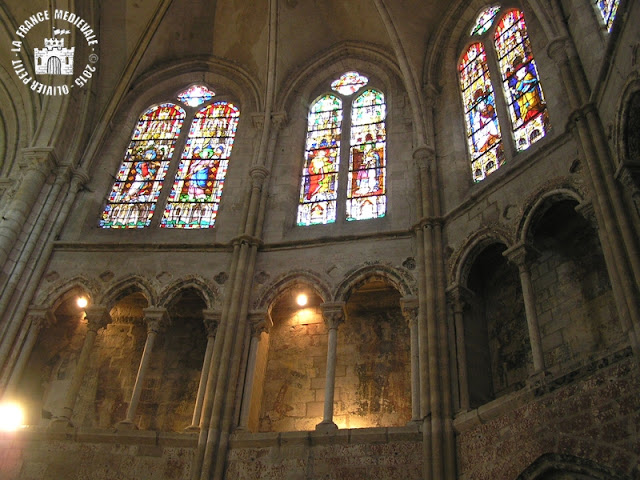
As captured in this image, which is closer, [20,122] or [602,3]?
[602,3]

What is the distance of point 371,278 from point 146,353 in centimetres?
398

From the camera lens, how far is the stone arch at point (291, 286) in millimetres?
11766

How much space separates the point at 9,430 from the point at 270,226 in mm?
5589

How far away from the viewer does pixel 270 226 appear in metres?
13.1

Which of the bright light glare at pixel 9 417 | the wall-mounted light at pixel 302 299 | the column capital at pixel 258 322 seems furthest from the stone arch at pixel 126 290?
the wall-mounted light at pixel 302 299

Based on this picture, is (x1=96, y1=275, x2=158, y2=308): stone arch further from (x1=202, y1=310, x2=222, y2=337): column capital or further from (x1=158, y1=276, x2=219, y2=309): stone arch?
(x1=202, y1=310, x2=222, y2=337): column capital

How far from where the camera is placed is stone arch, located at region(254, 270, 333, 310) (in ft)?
38.6

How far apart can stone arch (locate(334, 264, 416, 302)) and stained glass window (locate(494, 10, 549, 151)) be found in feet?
9.51

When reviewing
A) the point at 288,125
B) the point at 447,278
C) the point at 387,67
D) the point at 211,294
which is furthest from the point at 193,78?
Result: the point at 447,278

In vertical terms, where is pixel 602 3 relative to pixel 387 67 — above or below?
below

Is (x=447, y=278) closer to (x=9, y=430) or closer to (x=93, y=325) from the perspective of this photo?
(x=93, y=325)

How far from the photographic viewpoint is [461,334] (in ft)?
33.7

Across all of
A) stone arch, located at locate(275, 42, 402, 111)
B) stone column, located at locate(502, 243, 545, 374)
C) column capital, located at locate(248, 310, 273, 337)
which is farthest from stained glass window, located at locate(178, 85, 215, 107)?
stone column, located at locate(502, 243, 545, 374)

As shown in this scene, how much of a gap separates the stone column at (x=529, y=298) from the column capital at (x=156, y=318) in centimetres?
586
